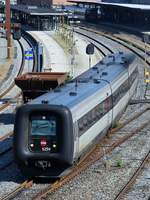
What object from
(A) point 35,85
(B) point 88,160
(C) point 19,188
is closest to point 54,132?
(C) point 19,188

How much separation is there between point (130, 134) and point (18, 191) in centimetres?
915

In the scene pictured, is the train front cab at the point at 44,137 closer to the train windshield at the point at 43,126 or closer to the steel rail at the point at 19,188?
the train windshield at the point at 43,126

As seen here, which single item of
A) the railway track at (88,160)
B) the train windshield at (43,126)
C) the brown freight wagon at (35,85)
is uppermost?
the train windshield at (43,126)

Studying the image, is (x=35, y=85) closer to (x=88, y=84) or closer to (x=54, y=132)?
(x=88, y=84)

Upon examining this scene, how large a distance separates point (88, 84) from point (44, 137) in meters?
5.88

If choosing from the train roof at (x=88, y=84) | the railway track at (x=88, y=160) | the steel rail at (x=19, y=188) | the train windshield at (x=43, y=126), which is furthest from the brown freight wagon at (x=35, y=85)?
the steel rail at (x=19, y=188)

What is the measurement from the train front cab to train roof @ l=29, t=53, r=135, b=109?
2.08ft

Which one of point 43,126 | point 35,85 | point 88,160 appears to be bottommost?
point 88,160

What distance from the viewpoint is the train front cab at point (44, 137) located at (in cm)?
1619

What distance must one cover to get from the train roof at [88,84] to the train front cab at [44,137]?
63 cm

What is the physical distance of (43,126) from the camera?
53.8ft

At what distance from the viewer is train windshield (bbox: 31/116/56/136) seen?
1630 centimetres

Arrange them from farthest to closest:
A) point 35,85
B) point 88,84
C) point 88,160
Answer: point 35,85
point 88,84
point 88,160

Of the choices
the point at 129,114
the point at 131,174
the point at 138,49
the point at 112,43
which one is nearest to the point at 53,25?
the point at 112,43
